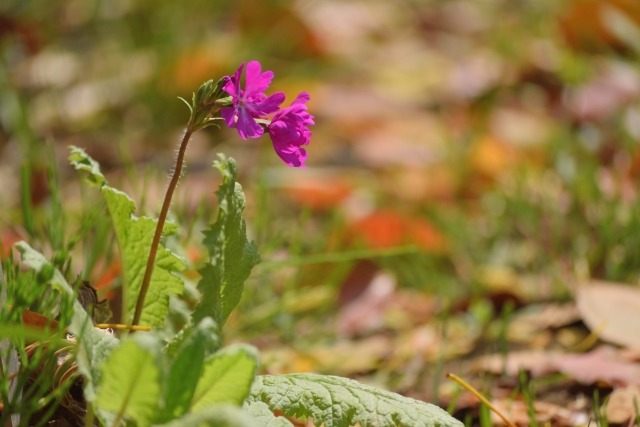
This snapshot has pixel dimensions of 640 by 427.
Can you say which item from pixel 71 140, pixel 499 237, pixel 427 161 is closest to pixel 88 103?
pixel 71 140

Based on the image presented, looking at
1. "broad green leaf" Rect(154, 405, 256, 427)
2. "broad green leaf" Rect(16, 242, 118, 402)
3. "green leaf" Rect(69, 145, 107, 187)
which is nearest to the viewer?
"broad green leaf" Rect(154, 405, 256, 427)

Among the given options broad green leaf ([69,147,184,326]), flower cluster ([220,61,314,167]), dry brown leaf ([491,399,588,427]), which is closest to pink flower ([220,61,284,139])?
flower cluster ([220,61,314,167])

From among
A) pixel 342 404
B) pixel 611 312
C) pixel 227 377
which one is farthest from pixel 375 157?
pixel 227 377

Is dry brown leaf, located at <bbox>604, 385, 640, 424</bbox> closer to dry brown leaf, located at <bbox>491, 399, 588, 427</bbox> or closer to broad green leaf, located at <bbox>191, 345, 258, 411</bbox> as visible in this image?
dry brown leaf, located at <bbox>491, 399, 588, 427</bbox>

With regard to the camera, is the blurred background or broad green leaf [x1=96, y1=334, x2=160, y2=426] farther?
the blurred background

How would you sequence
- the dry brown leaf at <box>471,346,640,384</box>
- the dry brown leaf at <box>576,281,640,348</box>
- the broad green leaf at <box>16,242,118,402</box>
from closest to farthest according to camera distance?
the broad green leaf at <box>16,242,118,402</box>
the dry brown leaf at <box>471,346,640,384</box>
the dry brown leaf at <box>576,281,640,348</box>

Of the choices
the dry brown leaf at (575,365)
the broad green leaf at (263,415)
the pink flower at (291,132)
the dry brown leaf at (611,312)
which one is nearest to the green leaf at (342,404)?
the broad green leaf at (263,415)
